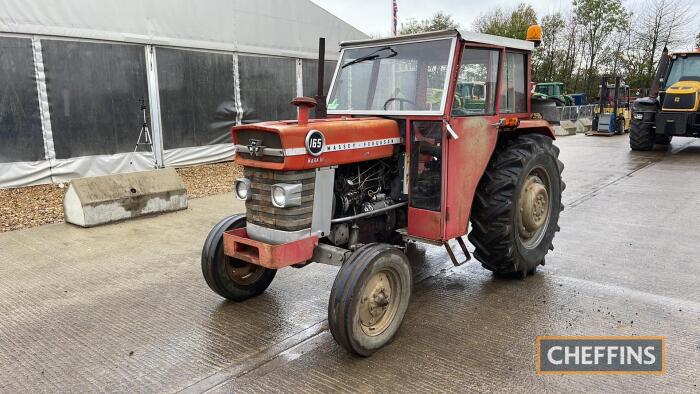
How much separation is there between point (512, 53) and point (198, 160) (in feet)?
25.7

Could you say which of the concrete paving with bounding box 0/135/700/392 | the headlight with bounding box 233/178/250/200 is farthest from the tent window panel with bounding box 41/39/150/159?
the headlight with bounding box 233/178/250/200

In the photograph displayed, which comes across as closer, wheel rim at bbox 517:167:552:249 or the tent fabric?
wheel rim at bbox 517:167:552:249

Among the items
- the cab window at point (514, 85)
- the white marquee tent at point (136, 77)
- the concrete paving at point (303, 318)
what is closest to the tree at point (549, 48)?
the white marquee tent at point (136, 77)

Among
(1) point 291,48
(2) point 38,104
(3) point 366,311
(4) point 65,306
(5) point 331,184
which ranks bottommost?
(4) point 65,306

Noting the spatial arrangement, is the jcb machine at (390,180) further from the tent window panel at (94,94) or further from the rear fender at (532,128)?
the tent window panel at (94,94)

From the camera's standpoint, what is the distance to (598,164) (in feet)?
36.9

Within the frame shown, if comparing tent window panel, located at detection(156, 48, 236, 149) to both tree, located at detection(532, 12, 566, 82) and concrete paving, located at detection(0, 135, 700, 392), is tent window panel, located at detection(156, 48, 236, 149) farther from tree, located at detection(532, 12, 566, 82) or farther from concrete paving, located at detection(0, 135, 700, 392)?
tree, located at detection(532, 12, 566, 82)

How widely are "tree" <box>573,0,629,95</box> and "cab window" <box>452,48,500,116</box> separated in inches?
1171

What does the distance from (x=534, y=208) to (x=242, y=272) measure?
2.57 metres

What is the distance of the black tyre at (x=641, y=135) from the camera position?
509 inches

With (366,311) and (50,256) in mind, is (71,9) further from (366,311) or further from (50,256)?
(366,311)

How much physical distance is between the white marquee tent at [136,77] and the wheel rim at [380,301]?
24.4ft

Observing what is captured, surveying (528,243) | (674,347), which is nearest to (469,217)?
(528,243)

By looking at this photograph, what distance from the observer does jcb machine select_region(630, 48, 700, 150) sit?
1207 centimetres
